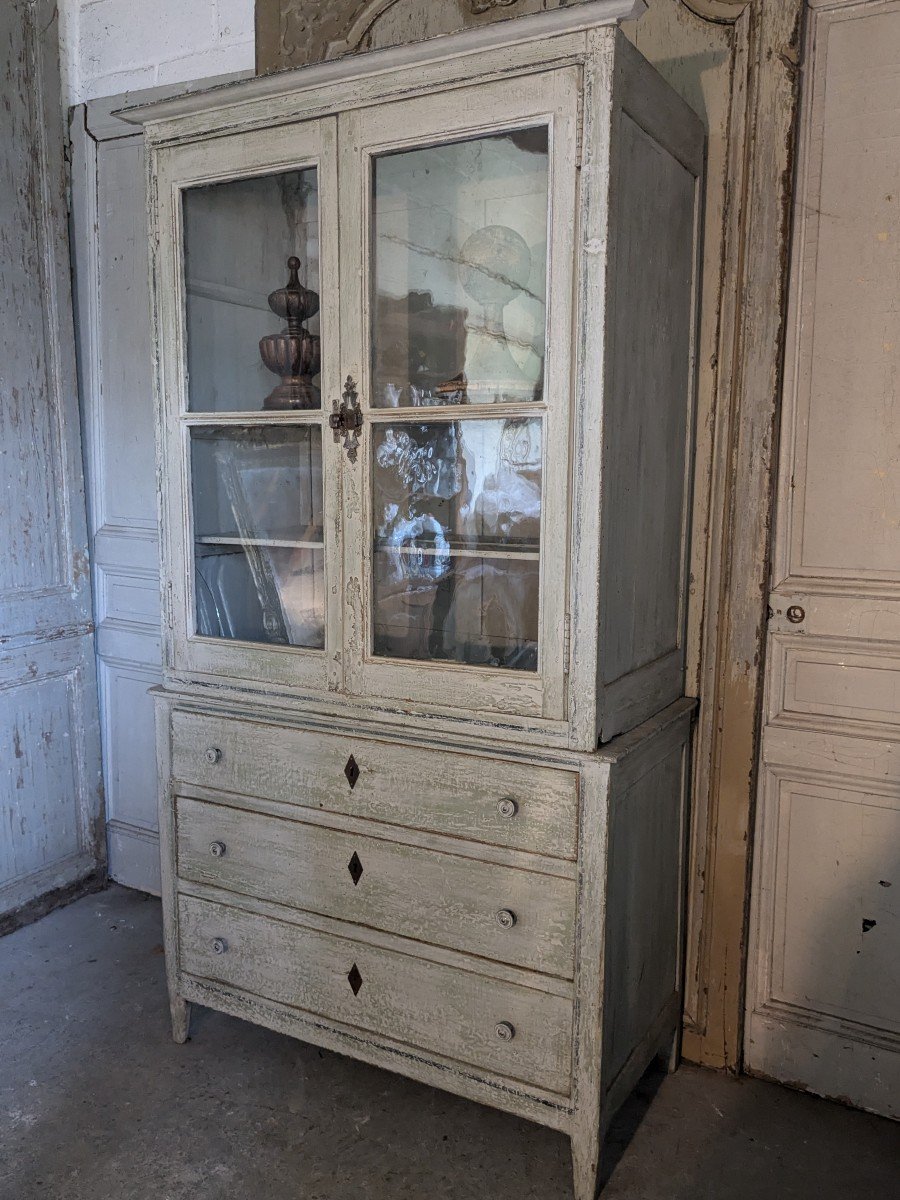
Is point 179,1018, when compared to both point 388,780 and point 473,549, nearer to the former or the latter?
point 388,780

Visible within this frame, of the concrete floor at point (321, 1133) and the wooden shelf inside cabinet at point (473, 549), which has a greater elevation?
the wooden shelf inside cabinet at point (473, 549)

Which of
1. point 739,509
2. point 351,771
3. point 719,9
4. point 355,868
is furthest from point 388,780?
point 719,9

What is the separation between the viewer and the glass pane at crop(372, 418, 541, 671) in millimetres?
1682

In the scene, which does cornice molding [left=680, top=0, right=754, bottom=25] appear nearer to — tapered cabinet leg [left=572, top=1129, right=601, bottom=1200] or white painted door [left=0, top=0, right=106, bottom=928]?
white painted door [left=0, top=0, right=106, bottom=928]

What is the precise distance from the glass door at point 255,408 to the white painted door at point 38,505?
0.90m

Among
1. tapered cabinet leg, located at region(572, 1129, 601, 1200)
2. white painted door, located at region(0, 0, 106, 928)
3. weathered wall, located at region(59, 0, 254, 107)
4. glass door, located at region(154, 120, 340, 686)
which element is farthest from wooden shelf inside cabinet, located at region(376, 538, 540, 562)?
weathered wall, located at region(59, 0, 254, 107)

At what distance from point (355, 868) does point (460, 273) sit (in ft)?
3.94

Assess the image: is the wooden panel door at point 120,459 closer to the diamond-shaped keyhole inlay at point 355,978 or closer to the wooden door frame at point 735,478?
the wooden door frame at point 735,478

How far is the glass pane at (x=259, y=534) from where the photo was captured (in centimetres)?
191

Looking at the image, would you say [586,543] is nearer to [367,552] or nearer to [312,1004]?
[367,552]

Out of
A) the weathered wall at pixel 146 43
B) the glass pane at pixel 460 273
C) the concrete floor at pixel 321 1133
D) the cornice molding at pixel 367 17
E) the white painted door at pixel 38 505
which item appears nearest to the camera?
the glass pane at pixel 460 273

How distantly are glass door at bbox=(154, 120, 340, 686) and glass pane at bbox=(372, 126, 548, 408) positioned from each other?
0.12m

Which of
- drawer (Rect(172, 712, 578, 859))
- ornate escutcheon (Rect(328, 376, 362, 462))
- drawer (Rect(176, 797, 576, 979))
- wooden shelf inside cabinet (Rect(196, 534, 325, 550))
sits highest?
ornate escutcheon (Rect(328, 376, 362, 462))

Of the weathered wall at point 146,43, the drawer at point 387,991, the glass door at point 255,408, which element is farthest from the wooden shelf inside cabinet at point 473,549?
the weathered wall at point 146,43
